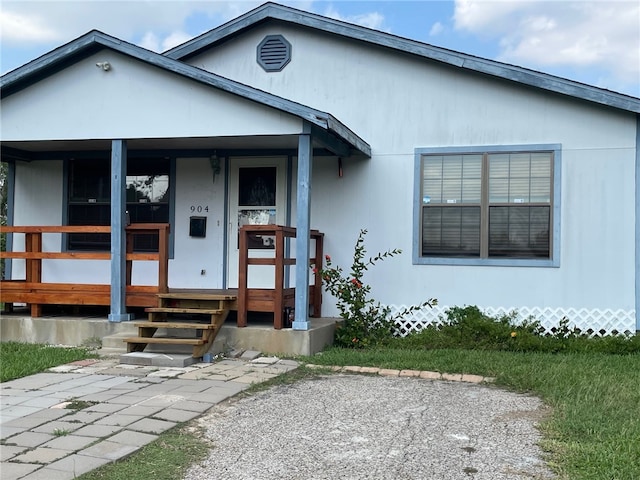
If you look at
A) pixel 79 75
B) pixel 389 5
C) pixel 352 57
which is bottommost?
pixel 79 75

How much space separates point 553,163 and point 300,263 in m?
3.69

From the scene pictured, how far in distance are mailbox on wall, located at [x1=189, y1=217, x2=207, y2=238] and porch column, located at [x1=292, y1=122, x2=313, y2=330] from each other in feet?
8.02

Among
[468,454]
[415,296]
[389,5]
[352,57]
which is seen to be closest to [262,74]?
[352,57]

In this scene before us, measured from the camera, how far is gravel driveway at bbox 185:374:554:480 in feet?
12.2

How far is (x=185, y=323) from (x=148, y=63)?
3.20 m

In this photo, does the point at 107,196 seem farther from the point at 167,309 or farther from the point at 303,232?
the point at 303,232

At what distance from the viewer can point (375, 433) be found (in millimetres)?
4457

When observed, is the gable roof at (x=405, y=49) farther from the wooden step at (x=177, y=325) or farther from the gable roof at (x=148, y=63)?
the wooden step at (x=177, y=325)

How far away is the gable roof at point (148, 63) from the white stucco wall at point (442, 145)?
970 millimetres

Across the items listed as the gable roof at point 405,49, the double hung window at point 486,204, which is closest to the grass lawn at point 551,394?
the double hung window at point 486,204

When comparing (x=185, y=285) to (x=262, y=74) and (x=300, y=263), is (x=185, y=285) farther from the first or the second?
(x=262, y=74)

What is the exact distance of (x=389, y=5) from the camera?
10312 mm

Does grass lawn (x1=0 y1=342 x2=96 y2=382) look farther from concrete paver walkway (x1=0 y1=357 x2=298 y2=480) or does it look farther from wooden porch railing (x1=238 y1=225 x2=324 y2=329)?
wooden porch railing (x1=238 y1=225 x2=324 y2=329)

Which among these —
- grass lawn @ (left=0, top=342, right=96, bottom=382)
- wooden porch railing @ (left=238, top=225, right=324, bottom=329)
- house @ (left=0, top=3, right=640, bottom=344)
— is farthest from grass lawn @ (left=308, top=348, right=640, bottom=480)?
grass lawn @ (left=0, top=342, right=96, bottom=382)
